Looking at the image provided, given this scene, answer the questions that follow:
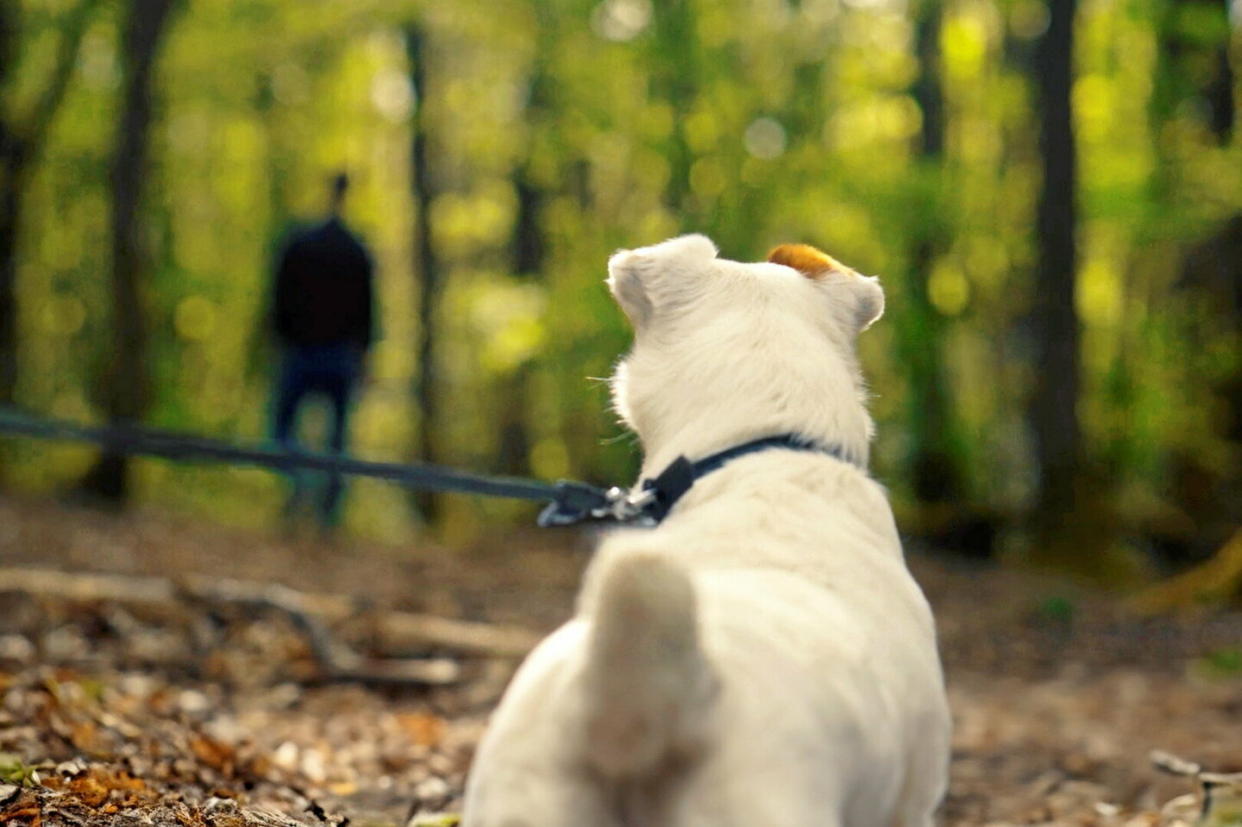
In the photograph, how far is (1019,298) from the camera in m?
18.2

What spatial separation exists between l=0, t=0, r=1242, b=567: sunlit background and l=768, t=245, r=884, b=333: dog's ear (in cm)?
677

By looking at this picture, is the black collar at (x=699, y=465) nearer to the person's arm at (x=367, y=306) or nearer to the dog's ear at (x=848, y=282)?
the dog's ear at (x=848, y=282)

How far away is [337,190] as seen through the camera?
36.9 feet

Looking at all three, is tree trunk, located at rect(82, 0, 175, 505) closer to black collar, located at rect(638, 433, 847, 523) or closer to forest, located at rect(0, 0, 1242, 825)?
forest, located at rect(0, 0, 1242, 825)

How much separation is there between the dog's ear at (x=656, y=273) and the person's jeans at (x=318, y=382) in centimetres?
834

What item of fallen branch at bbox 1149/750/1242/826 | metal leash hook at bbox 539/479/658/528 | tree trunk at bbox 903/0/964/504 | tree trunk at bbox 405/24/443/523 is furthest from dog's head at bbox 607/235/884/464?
tree trunk at bbox 405/24/443/523

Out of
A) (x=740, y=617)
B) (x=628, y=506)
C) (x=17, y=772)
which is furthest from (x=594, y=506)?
(x=17, y=772)

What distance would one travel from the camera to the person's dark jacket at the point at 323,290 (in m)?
11.0

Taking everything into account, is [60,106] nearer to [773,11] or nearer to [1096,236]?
[773,11]

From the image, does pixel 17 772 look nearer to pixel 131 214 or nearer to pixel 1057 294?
pixel 131 214

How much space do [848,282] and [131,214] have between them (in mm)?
11286

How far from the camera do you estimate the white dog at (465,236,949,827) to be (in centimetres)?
196

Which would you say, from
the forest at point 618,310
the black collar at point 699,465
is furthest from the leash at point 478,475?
the forest at point 618,310

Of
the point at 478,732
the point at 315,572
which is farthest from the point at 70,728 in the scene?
the point at 315,572
